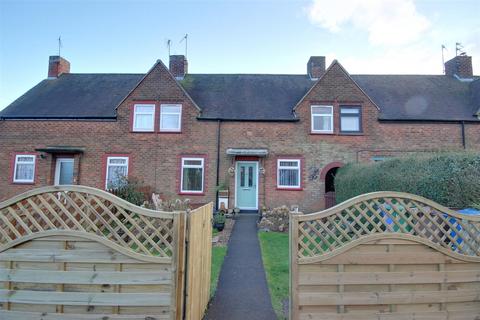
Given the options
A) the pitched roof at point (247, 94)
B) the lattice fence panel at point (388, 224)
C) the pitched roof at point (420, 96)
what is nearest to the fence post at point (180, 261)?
the lattice fence panel at point (388, 224)

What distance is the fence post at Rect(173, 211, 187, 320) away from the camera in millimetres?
3246

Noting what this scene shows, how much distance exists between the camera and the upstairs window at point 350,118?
1416cm

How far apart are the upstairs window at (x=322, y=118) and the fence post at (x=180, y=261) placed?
11874 mm

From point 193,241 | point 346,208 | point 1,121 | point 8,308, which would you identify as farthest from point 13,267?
point 1,121

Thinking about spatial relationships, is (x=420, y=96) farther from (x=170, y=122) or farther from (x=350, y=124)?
(x=170, y=122)

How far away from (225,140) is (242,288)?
9.44 m

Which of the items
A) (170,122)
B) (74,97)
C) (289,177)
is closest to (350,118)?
(289,177)

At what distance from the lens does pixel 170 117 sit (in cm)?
1432

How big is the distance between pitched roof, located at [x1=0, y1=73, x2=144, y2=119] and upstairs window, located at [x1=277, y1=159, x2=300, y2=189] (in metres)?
8.89

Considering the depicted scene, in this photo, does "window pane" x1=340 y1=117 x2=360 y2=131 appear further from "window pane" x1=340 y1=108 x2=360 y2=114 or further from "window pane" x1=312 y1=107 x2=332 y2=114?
"window pane" x1=312 y1=107 x2=332 y2=114

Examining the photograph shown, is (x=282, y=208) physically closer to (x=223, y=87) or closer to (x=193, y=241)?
(x=223, y=87)

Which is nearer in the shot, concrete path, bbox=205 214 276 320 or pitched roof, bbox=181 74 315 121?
concrete path, bbox=205 214 276 320

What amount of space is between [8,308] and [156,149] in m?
11.1

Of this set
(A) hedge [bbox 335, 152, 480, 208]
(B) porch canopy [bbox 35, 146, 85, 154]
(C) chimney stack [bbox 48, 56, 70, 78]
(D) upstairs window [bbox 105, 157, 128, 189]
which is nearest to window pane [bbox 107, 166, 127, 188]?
(D) upstairs window [bbox 105, 157, 128, 189]
